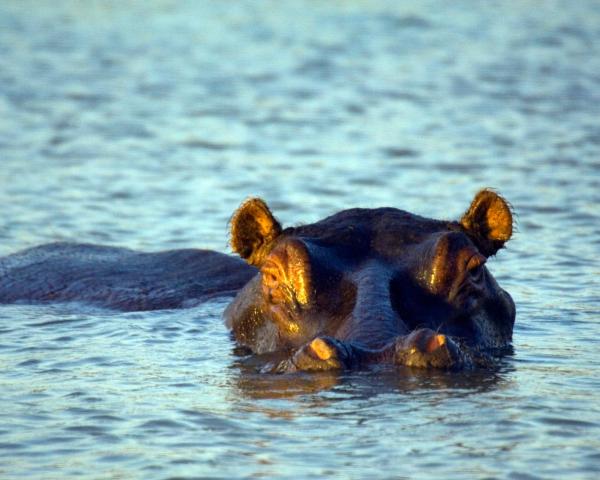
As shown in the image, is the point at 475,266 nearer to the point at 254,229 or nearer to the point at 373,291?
the point at 373,291

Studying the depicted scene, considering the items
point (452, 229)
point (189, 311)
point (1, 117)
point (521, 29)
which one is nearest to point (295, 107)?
point (1, 117)

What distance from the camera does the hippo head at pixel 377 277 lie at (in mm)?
8578

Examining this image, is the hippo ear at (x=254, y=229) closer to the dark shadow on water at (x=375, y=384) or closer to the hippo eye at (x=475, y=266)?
the hippo eye at (x=475, y=266)

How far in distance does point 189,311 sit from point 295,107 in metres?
12.2

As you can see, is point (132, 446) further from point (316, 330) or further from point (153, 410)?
point (316, 330)

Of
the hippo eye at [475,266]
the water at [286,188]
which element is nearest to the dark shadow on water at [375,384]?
the water at [286,188]

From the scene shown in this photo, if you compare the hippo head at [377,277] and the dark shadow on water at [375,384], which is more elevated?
the hippo head at [377,277]

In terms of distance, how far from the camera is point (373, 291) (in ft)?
27.8

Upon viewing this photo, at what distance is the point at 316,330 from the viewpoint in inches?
341

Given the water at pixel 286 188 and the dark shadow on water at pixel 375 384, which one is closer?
the water at pixel 286 188

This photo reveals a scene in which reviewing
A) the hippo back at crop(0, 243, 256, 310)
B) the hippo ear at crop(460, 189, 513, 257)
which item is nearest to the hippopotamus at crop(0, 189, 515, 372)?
the hippo ear at crop(460, 189, 513, 257)

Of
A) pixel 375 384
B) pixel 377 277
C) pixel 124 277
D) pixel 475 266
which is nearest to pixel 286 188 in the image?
pixel 124 277

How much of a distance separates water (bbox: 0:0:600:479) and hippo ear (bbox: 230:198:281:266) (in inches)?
28.2

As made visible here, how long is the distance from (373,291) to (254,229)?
155 cm
